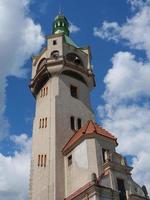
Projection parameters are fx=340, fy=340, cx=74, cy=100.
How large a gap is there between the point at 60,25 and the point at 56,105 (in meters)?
27.2

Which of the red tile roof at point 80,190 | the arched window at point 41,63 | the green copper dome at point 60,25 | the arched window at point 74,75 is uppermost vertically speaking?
the green copper dome at point 60,25

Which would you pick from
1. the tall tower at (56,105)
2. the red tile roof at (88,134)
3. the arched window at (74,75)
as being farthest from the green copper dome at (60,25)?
the red tile roof at (88,134)

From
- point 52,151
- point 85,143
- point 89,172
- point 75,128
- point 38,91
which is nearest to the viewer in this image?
point 89,172

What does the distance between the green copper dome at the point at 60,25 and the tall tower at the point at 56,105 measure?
34.6 feet

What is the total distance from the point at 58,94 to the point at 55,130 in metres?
6.18

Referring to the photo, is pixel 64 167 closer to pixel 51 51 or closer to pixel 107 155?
pixel 107 155

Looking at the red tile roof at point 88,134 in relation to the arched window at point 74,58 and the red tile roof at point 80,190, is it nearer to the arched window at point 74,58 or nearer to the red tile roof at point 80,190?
the red tile roof at point 80,190

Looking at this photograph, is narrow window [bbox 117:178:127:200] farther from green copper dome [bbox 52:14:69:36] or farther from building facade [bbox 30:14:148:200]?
green copper dome [bbox 52:14:69:36]

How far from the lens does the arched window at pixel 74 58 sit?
174 feet

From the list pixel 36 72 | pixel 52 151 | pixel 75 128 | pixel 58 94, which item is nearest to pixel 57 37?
pixel 36 72

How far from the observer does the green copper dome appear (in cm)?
6688

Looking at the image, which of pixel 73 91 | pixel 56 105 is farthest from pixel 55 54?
pixel 56 105

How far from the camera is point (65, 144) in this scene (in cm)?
4256

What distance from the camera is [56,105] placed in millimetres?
45719
